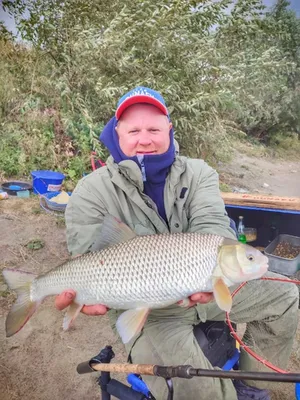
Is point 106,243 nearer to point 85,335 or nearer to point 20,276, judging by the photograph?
point 20,276

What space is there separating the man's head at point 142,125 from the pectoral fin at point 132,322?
68 centimetres

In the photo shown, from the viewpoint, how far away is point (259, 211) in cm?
334

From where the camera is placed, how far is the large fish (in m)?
1.25

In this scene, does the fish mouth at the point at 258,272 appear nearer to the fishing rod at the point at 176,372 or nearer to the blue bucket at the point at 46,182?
the fishing rod at the point at 176,372

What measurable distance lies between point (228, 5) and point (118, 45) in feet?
6.63

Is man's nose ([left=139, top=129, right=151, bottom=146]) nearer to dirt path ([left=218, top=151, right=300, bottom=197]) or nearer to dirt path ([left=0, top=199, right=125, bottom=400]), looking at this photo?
dirt path ([left=0, top=199, right=125, bottom=400])

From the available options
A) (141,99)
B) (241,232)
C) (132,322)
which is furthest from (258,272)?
(241,232)

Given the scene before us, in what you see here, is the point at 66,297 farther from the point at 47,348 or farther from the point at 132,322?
the point at 47,348

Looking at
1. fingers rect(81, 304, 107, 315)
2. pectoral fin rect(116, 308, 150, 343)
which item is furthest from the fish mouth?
fingers rect(81, 304, 107, 315)

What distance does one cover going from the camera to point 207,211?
5.38 ft

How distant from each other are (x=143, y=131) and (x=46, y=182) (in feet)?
10.2

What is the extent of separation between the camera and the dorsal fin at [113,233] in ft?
4.55

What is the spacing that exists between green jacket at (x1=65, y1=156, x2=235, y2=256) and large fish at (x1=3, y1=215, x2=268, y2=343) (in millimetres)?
253

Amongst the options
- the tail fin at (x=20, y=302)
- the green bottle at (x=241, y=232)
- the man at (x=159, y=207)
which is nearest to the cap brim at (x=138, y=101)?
the man at (x=159, y=207)
